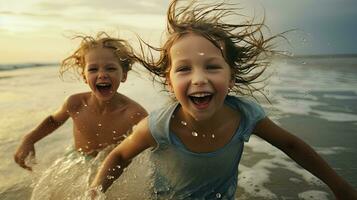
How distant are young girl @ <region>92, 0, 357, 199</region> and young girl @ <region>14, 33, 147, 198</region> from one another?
100cm

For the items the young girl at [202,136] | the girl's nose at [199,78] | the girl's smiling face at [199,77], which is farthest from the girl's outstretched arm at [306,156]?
the girl's nose at [199,78]

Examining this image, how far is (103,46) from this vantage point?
4254 mm

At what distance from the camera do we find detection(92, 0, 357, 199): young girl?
2672 millimetres

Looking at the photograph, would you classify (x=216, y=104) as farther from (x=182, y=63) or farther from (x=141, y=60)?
(x=141, y=60)

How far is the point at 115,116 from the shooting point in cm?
407

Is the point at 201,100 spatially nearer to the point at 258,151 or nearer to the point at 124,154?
the point at 124,154

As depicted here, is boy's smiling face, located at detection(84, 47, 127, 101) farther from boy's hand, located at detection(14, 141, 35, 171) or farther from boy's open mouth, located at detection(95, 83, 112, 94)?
boy's hand, located at detection(14, 141, 35, 171)

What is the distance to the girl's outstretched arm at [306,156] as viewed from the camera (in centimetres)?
268

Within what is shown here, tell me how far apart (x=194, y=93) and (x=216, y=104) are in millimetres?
186

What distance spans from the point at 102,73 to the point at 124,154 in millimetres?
1261

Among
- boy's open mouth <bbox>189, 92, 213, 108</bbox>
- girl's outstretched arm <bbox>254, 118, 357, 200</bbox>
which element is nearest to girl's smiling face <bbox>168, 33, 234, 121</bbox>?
boy's open mouth <bbox>189, 92, 213, 108</bbox>

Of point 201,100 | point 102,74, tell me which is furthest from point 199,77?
point 102,74

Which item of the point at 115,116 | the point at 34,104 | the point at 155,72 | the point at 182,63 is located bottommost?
the point at 34,104

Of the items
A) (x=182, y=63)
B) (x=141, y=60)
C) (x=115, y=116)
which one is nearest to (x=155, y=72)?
(x=141, y=60)
